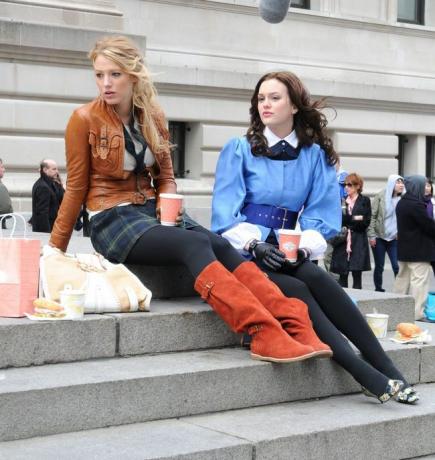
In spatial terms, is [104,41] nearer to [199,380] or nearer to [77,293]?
[77,293]

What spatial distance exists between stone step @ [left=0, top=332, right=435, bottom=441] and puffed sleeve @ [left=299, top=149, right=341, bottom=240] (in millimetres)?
934

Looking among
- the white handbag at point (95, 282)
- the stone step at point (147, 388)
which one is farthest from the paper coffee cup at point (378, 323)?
the white handbag at point (95, 282)

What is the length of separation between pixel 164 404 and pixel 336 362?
1.09m

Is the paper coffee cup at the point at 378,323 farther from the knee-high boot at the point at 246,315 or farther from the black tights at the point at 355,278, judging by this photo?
the black tights at the point at 355,278

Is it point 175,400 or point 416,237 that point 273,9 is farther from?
point 175,400

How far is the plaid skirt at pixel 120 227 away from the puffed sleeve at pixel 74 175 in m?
0.15

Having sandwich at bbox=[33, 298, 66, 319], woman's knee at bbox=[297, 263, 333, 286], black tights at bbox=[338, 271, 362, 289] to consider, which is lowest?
black tights at bbox=[338, 271, 362, 289]

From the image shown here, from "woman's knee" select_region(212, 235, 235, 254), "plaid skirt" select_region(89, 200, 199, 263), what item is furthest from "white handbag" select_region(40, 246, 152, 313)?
"woman's knee" select_region(212, 235, 235, 254)

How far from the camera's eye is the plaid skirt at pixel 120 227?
600 cm

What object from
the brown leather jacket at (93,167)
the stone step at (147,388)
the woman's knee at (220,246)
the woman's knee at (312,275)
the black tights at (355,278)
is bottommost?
the black tights at (355,278)

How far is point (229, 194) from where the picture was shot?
633cm

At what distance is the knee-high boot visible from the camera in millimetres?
5492

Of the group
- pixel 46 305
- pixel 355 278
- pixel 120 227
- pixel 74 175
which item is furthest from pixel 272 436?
pixel 355 278

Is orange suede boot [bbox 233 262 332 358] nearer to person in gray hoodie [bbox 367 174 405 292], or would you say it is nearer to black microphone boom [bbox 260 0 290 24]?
black microphone boom [bbox 260 0 290 24]
